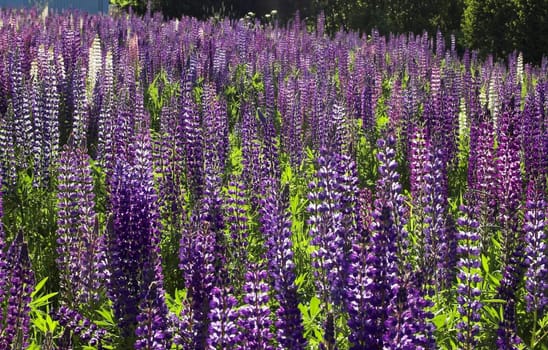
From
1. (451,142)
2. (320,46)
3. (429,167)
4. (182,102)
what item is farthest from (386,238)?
(320,46)

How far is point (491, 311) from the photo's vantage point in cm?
449

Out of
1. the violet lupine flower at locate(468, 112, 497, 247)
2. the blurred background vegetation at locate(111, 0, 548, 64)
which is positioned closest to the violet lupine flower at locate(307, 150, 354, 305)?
the violet lupine flower at locate(468, 112, 497, 247)

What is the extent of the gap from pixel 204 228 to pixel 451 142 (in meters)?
4.69

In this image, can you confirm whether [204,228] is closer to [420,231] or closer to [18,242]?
[18,242]

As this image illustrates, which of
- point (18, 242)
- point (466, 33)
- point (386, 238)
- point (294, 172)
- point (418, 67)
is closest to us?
point (386, 238)

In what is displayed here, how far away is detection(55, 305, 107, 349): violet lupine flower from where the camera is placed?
13.7 feet

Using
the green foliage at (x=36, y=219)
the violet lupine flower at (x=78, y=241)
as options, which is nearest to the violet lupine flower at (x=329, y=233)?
the violet lupine flower at (x=78, y=241)

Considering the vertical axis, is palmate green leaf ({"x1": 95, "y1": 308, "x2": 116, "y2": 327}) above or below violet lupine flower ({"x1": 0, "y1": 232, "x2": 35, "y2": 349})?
below

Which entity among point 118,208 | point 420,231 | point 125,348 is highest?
point 118,208

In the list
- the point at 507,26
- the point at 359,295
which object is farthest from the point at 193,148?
→ the point at 507,26

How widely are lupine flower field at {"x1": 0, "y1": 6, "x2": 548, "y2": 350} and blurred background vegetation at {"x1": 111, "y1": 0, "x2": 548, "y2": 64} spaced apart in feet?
27.9

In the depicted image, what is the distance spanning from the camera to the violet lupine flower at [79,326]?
13.7 feet

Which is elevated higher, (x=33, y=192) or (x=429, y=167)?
(x=429, y=167)

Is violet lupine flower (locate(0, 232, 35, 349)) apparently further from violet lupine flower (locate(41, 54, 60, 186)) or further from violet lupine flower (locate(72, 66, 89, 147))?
violet lupine flower (locate(72, 66, 89, 147))
